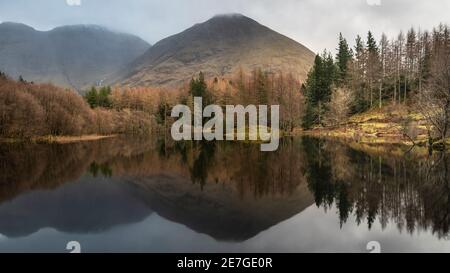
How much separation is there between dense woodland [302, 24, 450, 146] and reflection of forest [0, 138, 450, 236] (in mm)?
56074

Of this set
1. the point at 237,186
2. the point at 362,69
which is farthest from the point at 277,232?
the point at 362,69

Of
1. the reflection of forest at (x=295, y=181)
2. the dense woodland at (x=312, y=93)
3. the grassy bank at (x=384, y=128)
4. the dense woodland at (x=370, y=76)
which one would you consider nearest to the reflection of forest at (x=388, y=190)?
the reflection of forest at (x=295, y=181)

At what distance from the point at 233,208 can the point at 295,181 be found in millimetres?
8037

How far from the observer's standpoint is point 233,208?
18281 millimetres

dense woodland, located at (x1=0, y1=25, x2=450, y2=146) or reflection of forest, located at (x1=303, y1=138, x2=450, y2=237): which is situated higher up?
dense woodland, located at (x1=0, y1=25, x2=450, y2=146)

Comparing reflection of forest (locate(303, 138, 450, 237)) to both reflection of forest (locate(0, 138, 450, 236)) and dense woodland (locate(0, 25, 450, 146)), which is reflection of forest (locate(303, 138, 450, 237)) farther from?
dense woodland (locate(0, 25, 450, 146))

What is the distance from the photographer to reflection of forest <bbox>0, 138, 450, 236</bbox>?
1694cm

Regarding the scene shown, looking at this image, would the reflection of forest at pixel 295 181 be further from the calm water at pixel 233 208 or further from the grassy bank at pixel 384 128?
the grassy bank at pixel 384 128

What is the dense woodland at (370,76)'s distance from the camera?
8650 centimetres

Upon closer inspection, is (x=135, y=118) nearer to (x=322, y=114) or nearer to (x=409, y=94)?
(x=322, y=114)

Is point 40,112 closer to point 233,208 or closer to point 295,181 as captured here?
point 295,181

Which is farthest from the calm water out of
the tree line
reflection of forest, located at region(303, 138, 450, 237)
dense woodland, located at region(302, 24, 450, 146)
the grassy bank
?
dense woodland, located at region(302, 24, 450, 146)

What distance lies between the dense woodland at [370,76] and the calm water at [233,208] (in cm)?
6036

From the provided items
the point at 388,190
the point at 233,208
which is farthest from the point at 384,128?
the point at 233,208
